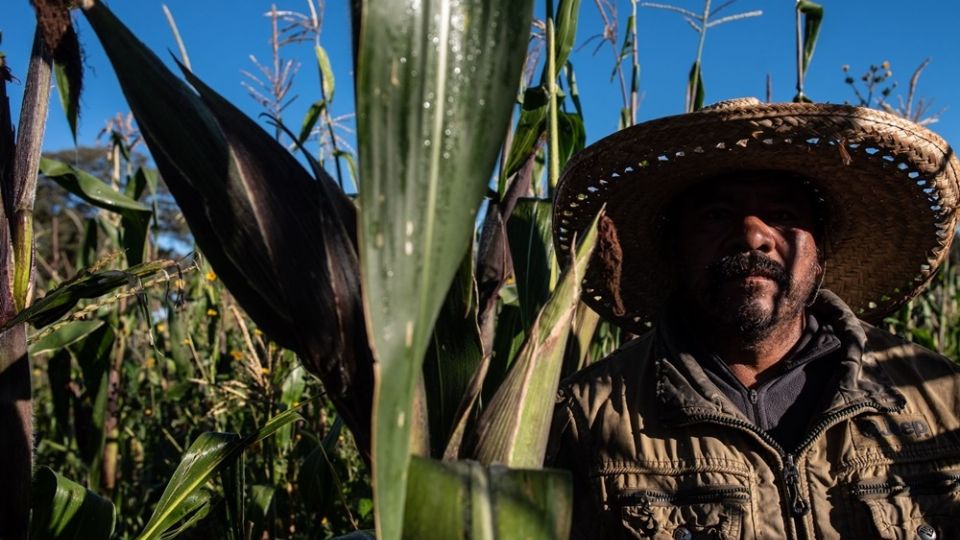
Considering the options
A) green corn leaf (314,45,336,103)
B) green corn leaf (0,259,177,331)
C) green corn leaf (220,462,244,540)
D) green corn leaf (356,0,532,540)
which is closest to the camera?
green corn leaf (356,0,532,540)

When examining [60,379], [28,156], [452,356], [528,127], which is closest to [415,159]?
[452,356]

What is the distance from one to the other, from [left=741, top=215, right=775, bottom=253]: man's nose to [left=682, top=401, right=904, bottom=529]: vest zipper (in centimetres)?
40

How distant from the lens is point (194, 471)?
3.93ft

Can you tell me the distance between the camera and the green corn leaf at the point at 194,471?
1.15 m

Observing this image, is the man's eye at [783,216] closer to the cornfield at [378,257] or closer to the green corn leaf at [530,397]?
the cornfield at [378,257]

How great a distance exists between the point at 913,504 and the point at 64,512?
5.05 feet

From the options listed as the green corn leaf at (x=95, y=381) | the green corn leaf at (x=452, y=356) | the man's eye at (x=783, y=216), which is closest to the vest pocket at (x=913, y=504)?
the man's eye at (x=783, y=216)

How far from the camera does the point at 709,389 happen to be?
1.72 metres

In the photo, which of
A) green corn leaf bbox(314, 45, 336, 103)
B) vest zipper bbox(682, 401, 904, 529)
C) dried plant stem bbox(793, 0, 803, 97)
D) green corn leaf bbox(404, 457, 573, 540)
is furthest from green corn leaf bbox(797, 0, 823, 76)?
green corn leaf bbox(404, 457, 573, 540)

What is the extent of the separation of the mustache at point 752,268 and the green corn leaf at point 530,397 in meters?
1.18

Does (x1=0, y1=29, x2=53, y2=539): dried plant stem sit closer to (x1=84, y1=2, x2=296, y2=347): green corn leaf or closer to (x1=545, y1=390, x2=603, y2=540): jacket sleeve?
(x1=84, y1=2, x2=296, y2=347): green corn leaf

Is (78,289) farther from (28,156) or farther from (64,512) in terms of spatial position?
(64,512)

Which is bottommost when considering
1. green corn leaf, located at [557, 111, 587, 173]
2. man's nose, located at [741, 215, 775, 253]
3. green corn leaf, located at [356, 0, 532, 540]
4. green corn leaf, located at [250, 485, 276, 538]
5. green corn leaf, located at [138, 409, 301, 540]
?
green corn leaf, located at [250, 485, 276, 538]

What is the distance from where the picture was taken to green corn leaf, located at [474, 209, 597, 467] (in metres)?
0.68
